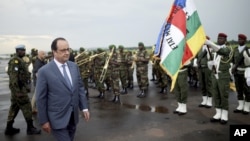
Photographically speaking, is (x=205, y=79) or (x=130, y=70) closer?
(x=205, y=79)

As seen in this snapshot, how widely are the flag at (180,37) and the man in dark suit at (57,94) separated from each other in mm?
2734

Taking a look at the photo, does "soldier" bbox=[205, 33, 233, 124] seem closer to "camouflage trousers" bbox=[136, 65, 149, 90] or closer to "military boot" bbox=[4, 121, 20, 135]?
"camouflage trousers" bbox=[136, 65, 149, 90]

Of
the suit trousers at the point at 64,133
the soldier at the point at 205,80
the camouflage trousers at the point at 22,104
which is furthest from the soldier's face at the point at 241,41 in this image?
the camouflage trousers at the point at 22,104

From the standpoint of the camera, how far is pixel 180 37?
5961mm

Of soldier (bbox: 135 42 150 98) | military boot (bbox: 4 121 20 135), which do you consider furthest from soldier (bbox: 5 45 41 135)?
soldier (bbox: 135 42 150 98)

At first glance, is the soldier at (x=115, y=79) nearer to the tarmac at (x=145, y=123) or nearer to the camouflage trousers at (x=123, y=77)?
the tarmac at (x=145, y=123)

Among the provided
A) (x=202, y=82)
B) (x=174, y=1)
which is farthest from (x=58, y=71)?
(x=202, y=82)

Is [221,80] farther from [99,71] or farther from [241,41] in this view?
[99,71]

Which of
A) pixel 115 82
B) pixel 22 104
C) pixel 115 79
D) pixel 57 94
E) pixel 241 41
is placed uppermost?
pixel 241 41

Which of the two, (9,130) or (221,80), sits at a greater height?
(221,80)

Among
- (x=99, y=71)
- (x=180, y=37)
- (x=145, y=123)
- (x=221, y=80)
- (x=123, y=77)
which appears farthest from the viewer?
(x=123, y=77)

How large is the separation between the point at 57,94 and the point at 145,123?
150 inches

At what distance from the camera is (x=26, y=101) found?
653cm

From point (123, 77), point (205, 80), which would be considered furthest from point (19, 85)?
point (123, 77)
